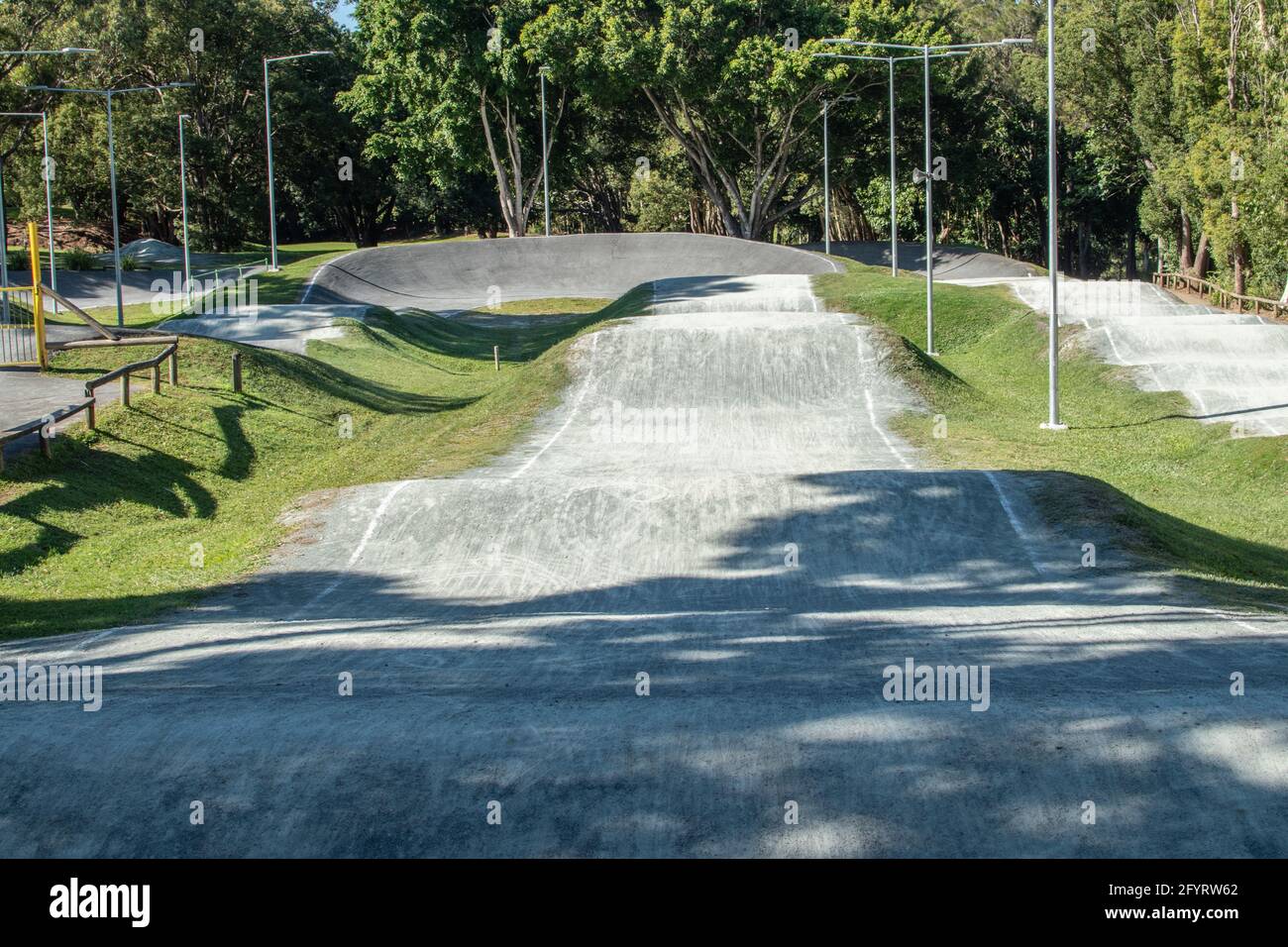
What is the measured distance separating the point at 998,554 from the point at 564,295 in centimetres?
4410

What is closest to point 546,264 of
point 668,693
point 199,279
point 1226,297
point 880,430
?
point 199,279

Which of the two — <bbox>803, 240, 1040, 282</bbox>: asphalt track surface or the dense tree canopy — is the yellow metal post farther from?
<bbox>803, 240, 1040, 282</bbox>: asphalt track surface

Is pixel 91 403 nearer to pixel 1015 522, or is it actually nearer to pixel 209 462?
pixel 209 462

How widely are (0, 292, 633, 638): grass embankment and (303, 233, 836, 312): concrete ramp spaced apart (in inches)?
832

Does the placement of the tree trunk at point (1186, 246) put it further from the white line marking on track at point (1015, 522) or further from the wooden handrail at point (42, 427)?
the wooden handrail at point (42, 427)

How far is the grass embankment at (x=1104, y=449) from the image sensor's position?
16812mm

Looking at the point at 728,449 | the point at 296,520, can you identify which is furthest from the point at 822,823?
the point at 728,449

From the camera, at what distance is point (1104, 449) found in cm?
2467

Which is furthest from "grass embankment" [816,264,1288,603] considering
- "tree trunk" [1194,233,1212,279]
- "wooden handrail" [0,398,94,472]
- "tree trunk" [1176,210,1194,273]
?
"tree trunk" [1176,210,1194,273]

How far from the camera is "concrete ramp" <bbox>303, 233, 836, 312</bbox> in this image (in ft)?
187

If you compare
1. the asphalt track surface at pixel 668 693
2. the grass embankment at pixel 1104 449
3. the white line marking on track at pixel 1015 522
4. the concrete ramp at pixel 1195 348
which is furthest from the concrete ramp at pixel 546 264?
the asphalt track surface at pixel 668 693

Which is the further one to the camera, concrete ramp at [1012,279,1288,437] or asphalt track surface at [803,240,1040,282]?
asphalt track surface at [803,240,1040,282]
